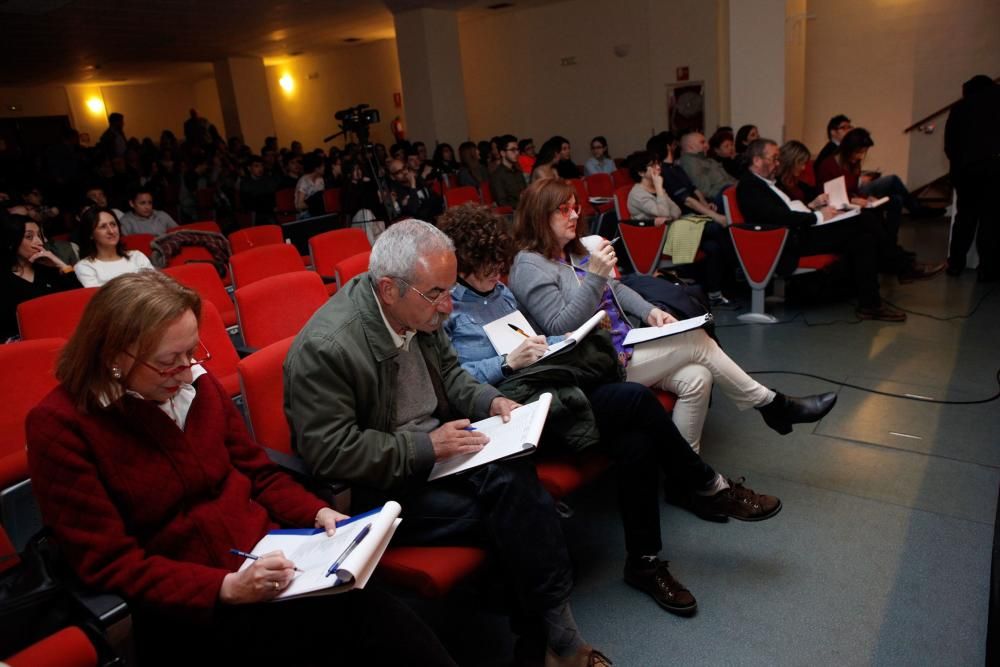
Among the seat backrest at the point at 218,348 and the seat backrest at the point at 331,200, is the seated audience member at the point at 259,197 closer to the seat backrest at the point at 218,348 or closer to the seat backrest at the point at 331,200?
the seat backrest at the point at 331,200

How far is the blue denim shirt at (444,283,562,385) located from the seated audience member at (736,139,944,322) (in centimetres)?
283

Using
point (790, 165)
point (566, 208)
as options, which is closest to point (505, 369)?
point (566, 208)

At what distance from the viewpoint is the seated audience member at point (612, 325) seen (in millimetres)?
2475

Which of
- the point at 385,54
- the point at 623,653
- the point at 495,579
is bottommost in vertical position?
the point at 623,653

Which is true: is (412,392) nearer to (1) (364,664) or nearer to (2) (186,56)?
(1) (364,664)

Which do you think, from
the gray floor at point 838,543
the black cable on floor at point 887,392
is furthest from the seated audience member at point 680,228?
the gray floor at point 838,543

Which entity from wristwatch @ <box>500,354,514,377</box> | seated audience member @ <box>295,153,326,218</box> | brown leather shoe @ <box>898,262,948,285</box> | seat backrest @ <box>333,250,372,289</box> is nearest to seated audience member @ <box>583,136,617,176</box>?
seated audience member @ <box>295,153,326,218</box>

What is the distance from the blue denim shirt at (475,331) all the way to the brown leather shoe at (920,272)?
400 cm

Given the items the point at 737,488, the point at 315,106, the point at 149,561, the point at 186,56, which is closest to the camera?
the point at 149,561

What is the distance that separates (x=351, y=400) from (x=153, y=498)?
0.49 metres

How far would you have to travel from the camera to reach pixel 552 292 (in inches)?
100

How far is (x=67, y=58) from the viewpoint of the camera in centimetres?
1160

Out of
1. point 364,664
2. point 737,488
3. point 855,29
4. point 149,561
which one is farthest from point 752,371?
point 855,29

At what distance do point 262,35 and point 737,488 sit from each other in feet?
37.2
